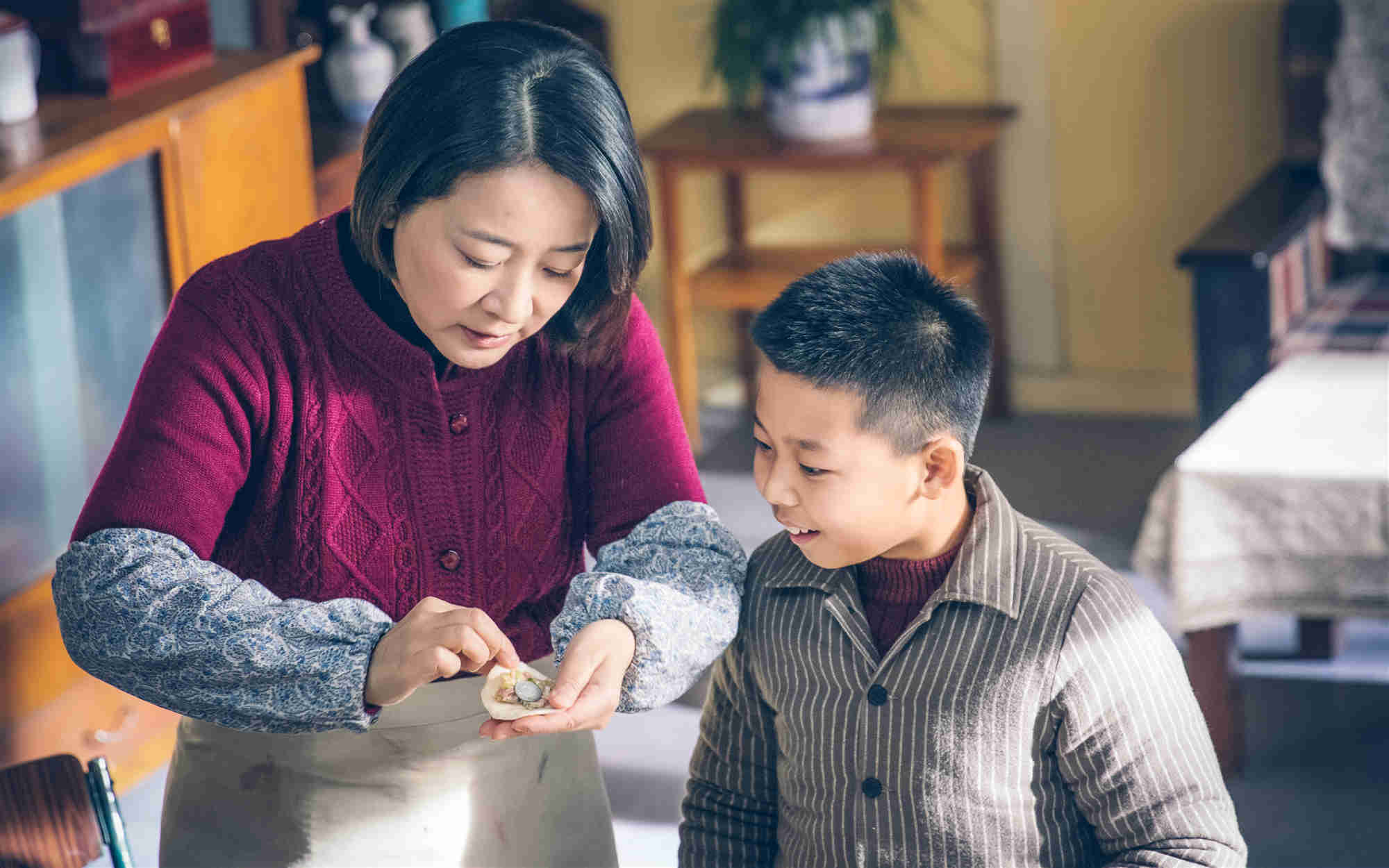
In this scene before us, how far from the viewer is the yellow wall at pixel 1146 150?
414cm

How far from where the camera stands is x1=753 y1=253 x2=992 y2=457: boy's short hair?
4.55 ft

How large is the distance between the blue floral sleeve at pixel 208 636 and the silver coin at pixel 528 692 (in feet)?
0.35

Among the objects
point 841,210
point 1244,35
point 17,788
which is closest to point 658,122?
point 841,210

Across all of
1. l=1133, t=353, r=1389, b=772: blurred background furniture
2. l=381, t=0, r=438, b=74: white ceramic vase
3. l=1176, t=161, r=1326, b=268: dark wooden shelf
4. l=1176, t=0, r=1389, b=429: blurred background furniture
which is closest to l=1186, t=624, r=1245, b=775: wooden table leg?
l=1133, t=353, r=1389, b=772: blurred background furniture

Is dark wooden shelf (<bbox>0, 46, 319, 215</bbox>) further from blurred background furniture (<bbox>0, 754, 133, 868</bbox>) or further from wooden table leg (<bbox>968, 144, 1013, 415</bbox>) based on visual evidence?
wooden table leg (<bbox>968, 144, 1013, 415</bbox>)

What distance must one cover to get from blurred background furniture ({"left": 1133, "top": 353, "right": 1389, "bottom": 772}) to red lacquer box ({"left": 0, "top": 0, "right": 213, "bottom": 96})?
177 centimetres

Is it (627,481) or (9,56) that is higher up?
(9,56)

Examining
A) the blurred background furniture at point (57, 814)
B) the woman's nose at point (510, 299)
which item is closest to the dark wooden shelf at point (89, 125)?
the blurred background furniture at point (57, 814)

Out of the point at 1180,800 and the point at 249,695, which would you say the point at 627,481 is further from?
the point at 1180,800

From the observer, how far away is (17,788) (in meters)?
1.58

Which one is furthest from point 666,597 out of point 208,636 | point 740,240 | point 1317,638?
point 740,240

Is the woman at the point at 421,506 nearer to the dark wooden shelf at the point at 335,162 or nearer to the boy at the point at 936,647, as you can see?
the boy at the point at 936,647

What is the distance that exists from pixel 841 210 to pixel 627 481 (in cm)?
331

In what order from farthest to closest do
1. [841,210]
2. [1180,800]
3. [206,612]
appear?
1. [841,210]
2. [1180,800]
3. [206,612]
